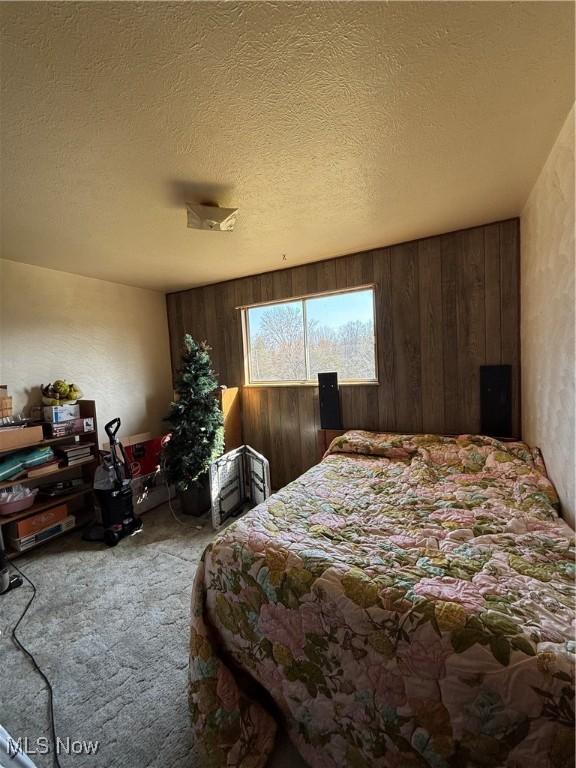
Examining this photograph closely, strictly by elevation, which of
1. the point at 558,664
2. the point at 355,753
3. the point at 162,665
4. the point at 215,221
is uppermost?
the point at 215,221

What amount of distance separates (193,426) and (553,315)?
9.28 feet

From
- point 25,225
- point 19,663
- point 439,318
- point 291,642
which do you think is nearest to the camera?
point 291,642

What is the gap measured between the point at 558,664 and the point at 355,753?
71 centimetres

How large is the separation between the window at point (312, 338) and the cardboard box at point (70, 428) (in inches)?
65.5

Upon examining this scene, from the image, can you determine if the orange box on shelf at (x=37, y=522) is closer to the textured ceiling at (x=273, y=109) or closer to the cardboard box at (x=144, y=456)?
the cardboard box at (x=144, y=456)

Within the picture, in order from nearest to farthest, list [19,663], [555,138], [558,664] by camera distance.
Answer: [558,664] < [555,138] < [19,663]

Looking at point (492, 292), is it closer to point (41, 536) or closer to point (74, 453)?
point (74, 453)

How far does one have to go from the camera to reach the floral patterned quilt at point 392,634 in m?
0.78

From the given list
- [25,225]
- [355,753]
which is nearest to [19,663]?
[355,753]

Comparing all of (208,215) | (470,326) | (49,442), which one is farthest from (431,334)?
(49,442)

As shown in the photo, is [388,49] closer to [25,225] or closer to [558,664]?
[558,664]

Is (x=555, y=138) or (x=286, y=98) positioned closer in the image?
(x=286, y=98)

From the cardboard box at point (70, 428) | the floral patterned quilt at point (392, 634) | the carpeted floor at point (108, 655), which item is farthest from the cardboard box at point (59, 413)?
the floral patterned quilt at point (392, 634)

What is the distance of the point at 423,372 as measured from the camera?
274 centimetres
